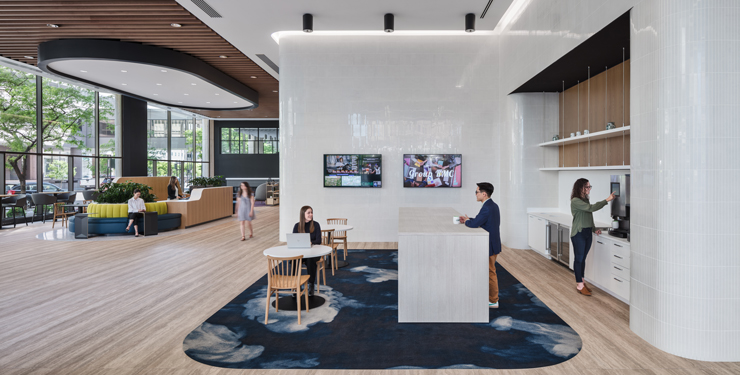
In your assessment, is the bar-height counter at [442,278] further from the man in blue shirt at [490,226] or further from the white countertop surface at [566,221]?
the white countertop surface at [566,221]

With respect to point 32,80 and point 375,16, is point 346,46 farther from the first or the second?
point 32,80

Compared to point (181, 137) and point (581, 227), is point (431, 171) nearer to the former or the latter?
point (581, 227)

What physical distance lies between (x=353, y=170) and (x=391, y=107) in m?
1.63

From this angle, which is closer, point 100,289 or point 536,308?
point 536,308

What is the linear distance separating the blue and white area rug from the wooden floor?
5.3 inches

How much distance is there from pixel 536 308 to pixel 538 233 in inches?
121

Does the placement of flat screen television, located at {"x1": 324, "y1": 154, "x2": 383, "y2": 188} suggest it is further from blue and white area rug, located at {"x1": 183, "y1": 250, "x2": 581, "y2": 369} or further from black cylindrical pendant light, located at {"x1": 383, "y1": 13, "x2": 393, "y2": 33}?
blue and white area rug, located at {"x1": 183, "y1": 250, "x2": 581, "y2": 369}

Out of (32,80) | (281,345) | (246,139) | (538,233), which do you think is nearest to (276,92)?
(32,80)

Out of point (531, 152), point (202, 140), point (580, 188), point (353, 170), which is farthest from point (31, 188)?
point (580, 188)

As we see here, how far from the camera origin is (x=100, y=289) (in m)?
5.29

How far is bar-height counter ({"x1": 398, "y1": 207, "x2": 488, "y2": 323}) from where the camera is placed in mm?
4039

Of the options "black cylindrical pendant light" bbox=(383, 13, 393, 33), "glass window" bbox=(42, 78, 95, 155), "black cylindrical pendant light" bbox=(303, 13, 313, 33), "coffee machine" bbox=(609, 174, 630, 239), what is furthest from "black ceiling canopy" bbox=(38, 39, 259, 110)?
"coffee machine" bbox=(609, 174, 630, 239)

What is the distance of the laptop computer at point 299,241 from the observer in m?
4.55

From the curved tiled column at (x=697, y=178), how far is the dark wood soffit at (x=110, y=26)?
711 cm
